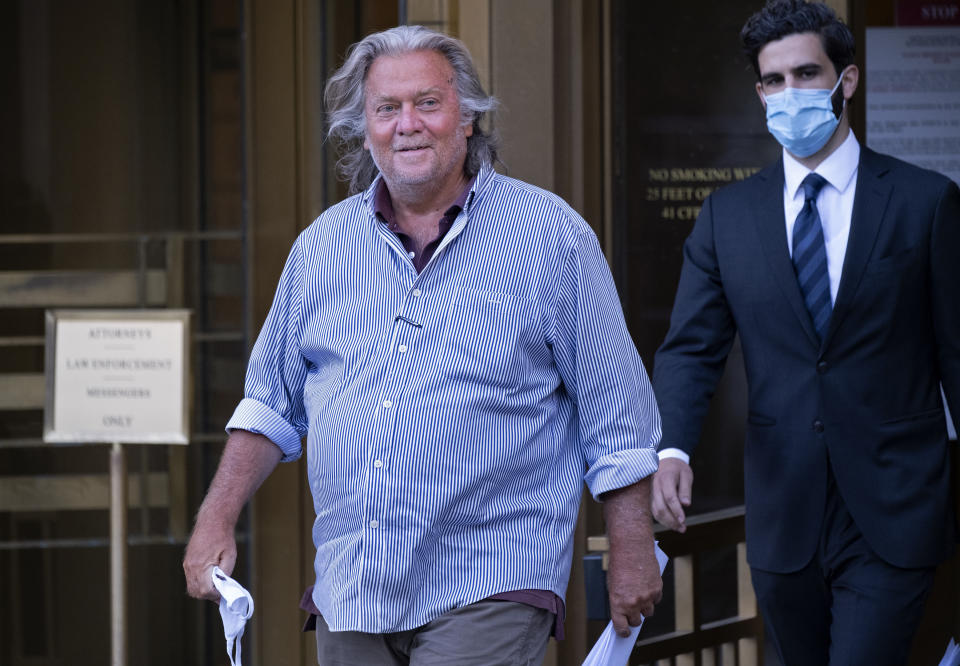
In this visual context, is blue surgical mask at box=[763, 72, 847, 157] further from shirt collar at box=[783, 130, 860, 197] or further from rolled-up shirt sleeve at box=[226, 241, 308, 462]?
rolled-up shirt sleeve at box=[226, 241, 308, 462]

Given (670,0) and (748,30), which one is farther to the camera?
(670,0)

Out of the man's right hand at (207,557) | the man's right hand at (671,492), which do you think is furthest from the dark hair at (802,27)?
the man's right hand at (207,557)

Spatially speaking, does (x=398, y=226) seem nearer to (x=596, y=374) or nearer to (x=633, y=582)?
(x=596, y=374)

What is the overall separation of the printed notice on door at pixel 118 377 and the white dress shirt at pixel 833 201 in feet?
5.28

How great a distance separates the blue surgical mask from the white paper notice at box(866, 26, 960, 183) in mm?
1651

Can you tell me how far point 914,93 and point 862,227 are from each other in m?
1.86

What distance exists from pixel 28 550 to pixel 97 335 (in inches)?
42.6

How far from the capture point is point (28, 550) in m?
5.06

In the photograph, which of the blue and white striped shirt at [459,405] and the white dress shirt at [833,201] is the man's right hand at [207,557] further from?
the white dress shirt at [833,201]

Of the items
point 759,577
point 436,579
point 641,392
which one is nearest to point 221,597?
point 436,579

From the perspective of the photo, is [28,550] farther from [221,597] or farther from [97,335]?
[221,597]

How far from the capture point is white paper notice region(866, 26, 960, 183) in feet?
16.5

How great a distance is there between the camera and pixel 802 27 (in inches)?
136

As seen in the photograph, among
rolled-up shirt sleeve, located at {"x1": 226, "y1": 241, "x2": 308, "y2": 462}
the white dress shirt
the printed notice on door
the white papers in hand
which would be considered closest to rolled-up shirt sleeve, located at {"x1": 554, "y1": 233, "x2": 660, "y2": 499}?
rolled-up shirt sleeve, located at {"x1": 226, "y1": 241, "x2": 308, "y2": 462}
